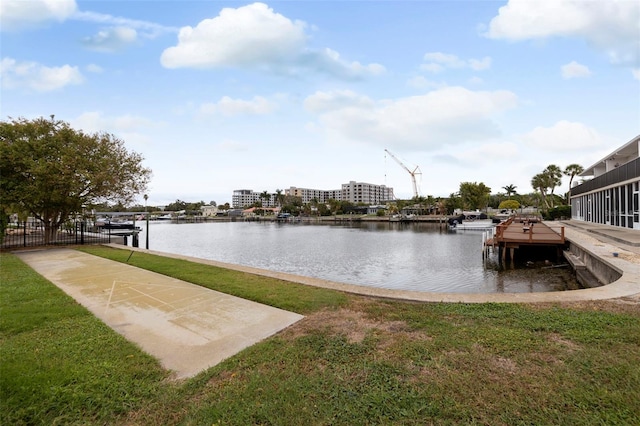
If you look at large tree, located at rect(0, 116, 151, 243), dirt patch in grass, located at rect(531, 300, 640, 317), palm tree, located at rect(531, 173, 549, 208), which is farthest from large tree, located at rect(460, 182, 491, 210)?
dirt patch in grass, located at rect(531, 300, 640, 317)

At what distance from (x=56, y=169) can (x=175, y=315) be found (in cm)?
1532

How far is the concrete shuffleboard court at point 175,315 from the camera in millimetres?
4520

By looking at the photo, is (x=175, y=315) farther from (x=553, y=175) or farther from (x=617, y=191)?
(x=553, y=175)

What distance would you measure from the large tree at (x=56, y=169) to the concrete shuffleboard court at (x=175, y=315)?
29.4ft

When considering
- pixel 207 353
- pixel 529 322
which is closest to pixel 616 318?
pixel 529 322

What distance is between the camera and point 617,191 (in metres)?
23.2

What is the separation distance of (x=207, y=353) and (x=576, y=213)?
51.5 metres

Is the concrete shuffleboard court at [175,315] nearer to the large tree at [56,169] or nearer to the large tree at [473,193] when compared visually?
the large tree at [56,169]

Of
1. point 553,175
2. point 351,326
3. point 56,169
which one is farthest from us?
point 553,175

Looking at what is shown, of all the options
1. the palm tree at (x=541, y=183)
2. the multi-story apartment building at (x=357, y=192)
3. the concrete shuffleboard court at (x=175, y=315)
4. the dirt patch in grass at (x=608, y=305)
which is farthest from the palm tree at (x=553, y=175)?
the multi-story apartment building at (x=357, y=192)

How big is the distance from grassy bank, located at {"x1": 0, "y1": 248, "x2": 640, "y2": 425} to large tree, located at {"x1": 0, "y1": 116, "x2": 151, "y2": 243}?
44.3ft

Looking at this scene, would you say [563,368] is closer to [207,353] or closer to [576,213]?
[207,353]

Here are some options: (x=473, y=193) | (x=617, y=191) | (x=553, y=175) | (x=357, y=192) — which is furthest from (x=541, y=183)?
(x=357, y=192)

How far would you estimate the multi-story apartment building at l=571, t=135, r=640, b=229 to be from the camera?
65.1 ft
